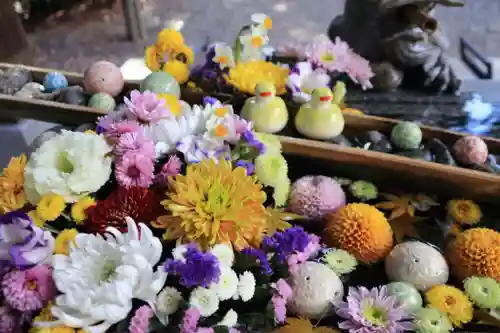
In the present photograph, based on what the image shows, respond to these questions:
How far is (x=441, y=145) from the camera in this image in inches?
27.3

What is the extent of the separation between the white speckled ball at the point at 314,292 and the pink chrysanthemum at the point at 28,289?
0.76ft

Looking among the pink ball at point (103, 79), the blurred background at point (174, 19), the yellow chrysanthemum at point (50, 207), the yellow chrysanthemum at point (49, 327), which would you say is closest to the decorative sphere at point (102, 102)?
the pink ball at point (103, 79)

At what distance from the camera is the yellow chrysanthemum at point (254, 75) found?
0.77 m

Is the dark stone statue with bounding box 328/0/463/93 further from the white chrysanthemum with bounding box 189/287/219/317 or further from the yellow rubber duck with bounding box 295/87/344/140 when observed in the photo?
the white chrysanthemum with bounding box 189/287/219/317

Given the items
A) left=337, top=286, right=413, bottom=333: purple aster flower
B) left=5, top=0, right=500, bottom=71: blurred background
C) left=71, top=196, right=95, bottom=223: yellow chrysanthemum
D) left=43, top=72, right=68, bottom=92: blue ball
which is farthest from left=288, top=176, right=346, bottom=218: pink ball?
left=5, top=0, right=500, bottom=71: blurred background

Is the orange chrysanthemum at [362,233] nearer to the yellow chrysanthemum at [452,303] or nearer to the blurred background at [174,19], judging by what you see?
the yellow chrysanthemum at [452,303]

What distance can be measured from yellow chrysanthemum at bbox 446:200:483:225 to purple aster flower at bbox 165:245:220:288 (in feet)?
0.98

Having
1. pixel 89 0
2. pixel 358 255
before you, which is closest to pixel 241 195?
pixel 358 255

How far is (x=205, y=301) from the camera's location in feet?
1.58

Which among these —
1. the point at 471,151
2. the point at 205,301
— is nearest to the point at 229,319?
the point at 205,301

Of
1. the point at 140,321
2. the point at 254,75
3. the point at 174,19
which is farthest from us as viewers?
the point at 174,19

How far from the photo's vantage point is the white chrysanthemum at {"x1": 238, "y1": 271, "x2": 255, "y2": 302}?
0.50m

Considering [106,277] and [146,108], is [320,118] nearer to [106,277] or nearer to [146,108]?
[146,108]

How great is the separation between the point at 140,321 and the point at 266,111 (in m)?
0.32
